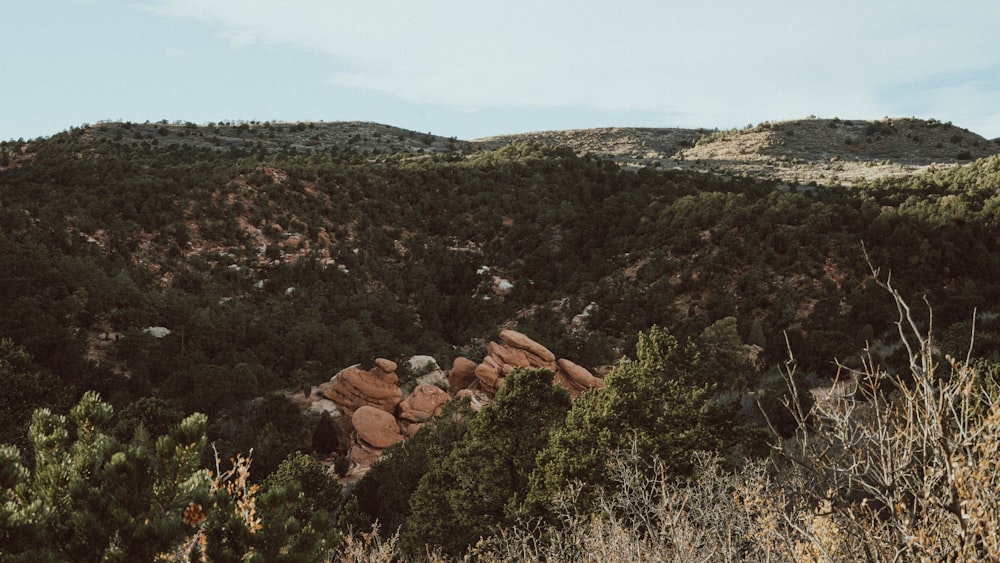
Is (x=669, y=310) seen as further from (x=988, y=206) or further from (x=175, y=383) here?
(x=175, y=383)

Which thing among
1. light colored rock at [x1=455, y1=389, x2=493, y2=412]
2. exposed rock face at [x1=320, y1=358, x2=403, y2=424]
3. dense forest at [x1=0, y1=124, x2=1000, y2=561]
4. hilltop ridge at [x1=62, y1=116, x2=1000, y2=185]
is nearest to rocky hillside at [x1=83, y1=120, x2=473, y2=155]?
hilltop ridge at [x1=62, y1=116, x2=1000, y2=185]

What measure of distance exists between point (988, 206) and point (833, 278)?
31.5 feet

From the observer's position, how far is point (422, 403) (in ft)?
81.4

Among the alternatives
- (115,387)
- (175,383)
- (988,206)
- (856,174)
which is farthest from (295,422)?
(856,174)

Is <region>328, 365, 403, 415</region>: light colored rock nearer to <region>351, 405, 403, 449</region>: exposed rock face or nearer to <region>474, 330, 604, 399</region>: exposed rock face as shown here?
<region>351, 405, 403, 449</region>: exposed rock face

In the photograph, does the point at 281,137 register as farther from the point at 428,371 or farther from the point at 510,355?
the point at 510,355

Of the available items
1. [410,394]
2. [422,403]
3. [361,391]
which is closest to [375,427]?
[361,391]

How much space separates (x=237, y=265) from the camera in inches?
1373

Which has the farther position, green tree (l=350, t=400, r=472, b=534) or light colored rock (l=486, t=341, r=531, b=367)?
light colored rock (l=486, t=341, r=531, b=367)

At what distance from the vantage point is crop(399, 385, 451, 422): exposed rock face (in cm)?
2431

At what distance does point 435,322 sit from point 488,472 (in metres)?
21.6

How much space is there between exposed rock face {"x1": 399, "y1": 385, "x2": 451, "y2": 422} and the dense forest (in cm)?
298

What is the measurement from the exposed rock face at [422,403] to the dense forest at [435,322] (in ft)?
9.78

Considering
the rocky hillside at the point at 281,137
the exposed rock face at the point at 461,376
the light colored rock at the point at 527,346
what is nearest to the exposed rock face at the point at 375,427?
the exposed rock face at the point at 461,376
